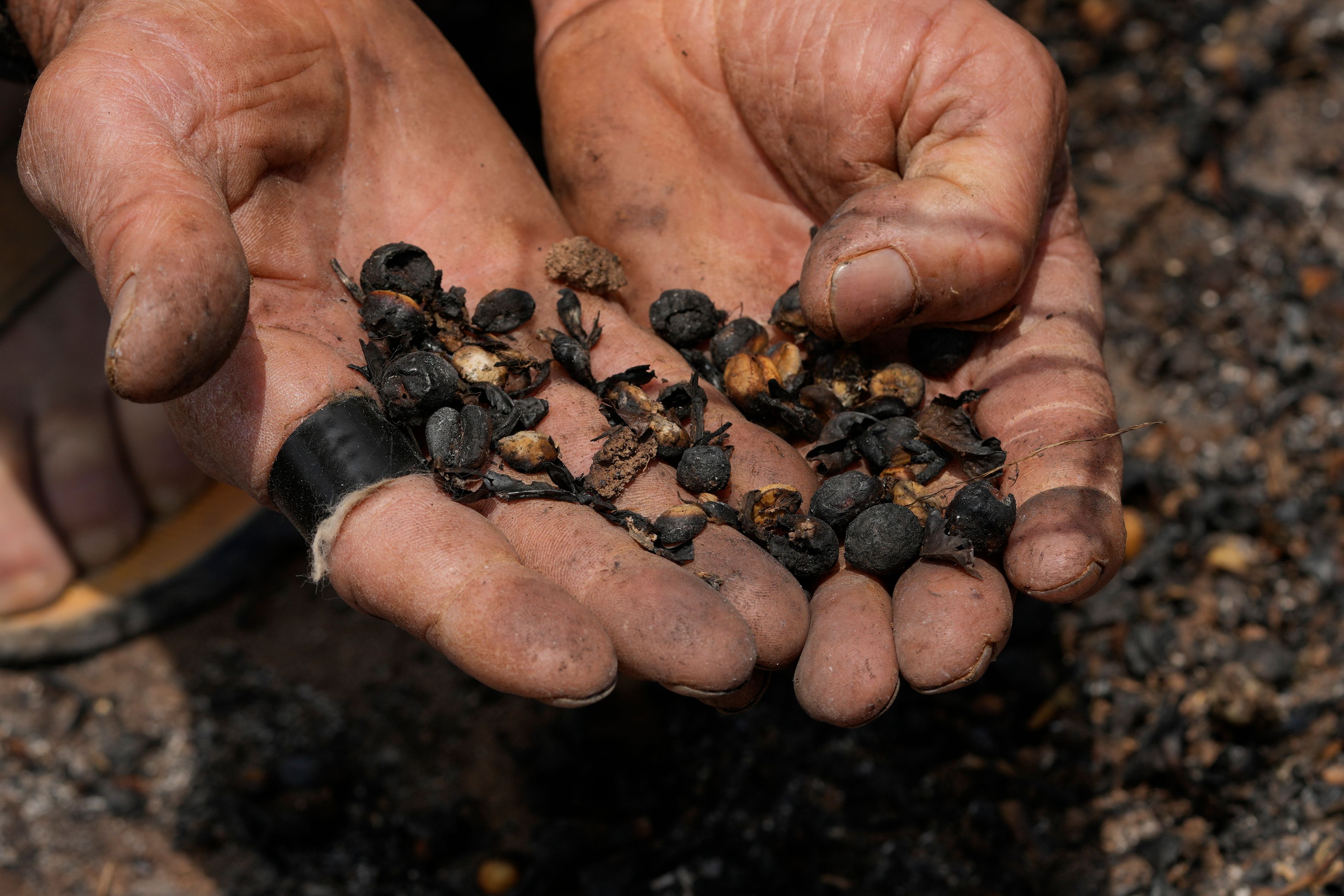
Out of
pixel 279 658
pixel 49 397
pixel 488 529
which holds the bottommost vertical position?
pixel 279 658

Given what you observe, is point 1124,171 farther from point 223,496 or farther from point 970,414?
point 223,496

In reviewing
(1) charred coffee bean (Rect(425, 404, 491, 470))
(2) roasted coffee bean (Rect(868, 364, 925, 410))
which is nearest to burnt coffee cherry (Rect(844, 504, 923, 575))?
(2) roasted coffee bean (Rect(868, 364, 925, 410))

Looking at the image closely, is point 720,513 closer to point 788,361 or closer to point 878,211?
point 788,361

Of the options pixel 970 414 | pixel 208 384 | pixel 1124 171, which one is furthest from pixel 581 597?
pixel 1124 171

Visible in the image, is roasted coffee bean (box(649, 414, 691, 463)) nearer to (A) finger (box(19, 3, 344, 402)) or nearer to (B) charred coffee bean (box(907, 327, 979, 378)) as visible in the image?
(B) charred coffee bean (box(907, 327, 979, 378))

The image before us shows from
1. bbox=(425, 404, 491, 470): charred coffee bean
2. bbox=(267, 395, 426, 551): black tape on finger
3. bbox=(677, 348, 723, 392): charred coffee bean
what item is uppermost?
bbox=(267, 395, 426, 551): black tape on finger
